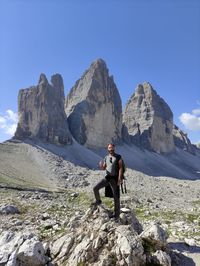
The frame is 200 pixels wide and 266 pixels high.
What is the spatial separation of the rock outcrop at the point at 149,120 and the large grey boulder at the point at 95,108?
19.3 meters

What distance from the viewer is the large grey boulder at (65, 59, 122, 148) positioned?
13275 cm

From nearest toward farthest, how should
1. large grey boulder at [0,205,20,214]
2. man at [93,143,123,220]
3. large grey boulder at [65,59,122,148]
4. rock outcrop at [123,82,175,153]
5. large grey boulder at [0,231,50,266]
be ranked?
large grey boulder at [0,231,50,266], man at [93,143,123,220], large grey boulder at [0,205,20,214], large grey boulder at [65,59,122,148], rock outcrop at [123,82,175,153]

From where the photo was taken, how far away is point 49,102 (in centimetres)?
11888

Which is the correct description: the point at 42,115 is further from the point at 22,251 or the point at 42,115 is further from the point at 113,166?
the point at 22,251

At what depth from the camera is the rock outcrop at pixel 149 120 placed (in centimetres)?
17012

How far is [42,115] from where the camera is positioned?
4621 inches

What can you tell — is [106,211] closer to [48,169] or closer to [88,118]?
[48,169]

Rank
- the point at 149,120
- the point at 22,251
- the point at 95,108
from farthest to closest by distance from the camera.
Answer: the point at 149,120
the point at 95,108
the point at 22,251

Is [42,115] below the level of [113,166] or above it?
above

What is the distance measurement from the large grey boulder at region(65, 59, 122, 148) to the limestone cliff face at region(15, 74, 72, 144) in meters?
12.1

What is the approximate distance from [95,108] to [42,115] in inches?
1185

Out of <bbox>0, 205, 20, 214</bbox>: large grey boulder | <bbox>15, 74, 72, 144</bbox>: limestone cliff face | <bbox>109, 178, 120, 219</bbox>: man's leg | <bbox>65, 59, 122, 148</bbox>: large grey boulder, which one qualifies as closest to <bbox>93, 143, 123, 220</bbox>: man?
<bbox>109, 178, 120, 219</bbox>: man's leg

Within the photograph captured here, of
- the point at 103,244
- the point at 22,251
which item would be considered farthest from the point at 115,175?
the point at 22,251

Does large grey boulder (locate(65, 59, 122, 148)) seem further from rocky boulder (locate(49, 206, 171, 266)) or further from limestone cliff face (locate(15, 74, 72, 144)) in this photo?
rocky boulder (locate(49, 206, 171, 266))
